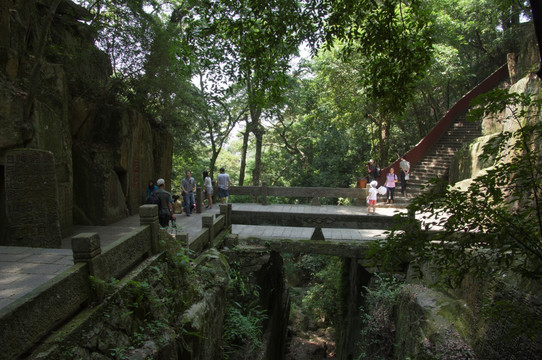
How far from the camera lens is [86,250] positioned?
13.7 ft

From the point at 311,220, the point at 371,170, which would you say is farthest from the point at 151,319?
the point at 371,170

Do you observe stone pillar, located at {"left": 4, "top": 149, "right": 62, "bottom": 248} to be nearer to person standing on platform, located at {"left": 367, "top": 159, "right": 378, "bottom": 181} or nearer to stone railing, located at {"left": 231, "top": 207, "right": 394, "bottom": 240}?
stone railing, located at {"left": 231, "top": 207, "right": 394, "bottom": 240}

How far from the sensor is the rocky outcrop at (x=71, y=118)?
7.53 meters

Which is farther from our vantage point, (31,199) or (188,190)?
(188,190)

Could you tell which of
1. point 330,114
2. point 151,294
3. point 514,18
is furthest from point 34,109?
point 514,18

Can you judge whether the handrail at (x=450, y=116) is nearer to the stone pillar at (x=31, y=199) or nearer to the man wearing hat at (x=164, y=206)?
the man wearing hat at (x=164, y=206)

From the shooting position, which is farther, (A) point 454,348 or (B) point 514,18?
(B) point 514,18

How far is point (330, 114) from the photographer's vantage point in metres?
21.5

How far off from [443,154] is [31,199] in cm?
1907

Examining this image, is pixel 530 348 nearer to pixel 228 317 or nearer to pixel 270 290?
pixel 228 317

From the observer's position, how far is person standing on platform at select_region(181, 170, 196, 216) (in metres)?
12.5

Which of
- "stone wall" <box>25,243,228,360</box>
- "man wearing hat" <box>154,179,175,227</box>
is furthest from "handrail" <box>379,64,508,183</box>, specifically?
"stone wall" <box>25,243,228,360</box>

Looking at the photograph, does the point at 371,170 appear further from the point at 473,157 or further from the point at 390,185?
the point at 473,157

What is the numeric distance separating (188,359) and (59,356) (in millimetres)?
2018
